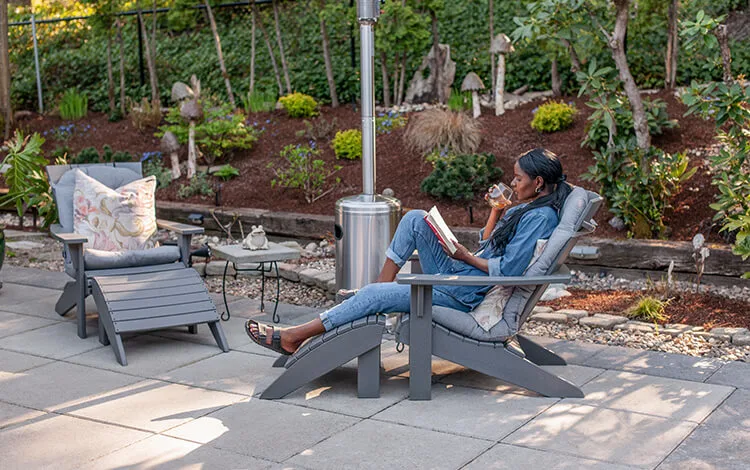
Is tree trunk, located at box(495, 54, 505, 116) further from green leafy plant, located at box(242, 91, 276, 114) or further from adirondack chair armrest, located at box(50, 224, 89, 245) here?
adirondack chair armrest, located at box(50, 224, 89, 245)

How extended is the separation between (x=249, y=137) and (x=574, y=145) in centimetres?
382

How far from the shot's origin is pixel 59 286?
7020 millimetres

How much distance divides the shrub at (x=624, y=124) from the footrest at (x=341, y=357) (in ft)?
13.8

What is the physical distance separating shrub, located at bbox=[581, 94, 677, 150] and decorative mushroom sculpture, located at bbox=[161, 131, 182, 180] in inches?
184

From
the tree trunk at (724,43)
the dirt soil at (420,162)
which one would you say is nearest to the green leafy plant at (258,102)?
the dirt soil at (420,162)

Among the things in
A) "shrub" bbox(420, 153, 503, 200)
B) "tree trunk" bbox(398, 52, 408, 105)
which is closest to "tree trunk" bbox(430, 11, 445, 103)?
"tree trunk" bbox(398, 52, 408, 105)

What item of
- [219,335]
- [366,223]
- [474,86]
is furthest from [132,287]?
[474,86]

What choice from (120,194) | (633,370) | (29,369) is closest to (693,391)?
(633,370)

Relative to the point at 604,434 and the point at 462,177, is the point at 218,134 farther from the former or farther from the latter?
the point at 604,434

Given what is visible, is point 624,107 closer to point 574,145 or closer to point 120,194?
point 574,145

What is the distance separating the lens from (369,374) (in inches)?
168

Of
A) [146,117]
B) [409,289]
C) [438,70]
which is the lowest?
[409,289]

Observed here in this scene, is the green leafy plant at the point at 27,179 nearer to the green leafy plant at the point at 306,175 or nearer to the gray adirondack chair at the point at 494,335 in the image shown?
the green leafy plant at the point at 306,175

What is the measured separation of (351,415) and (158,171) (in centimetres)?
701
